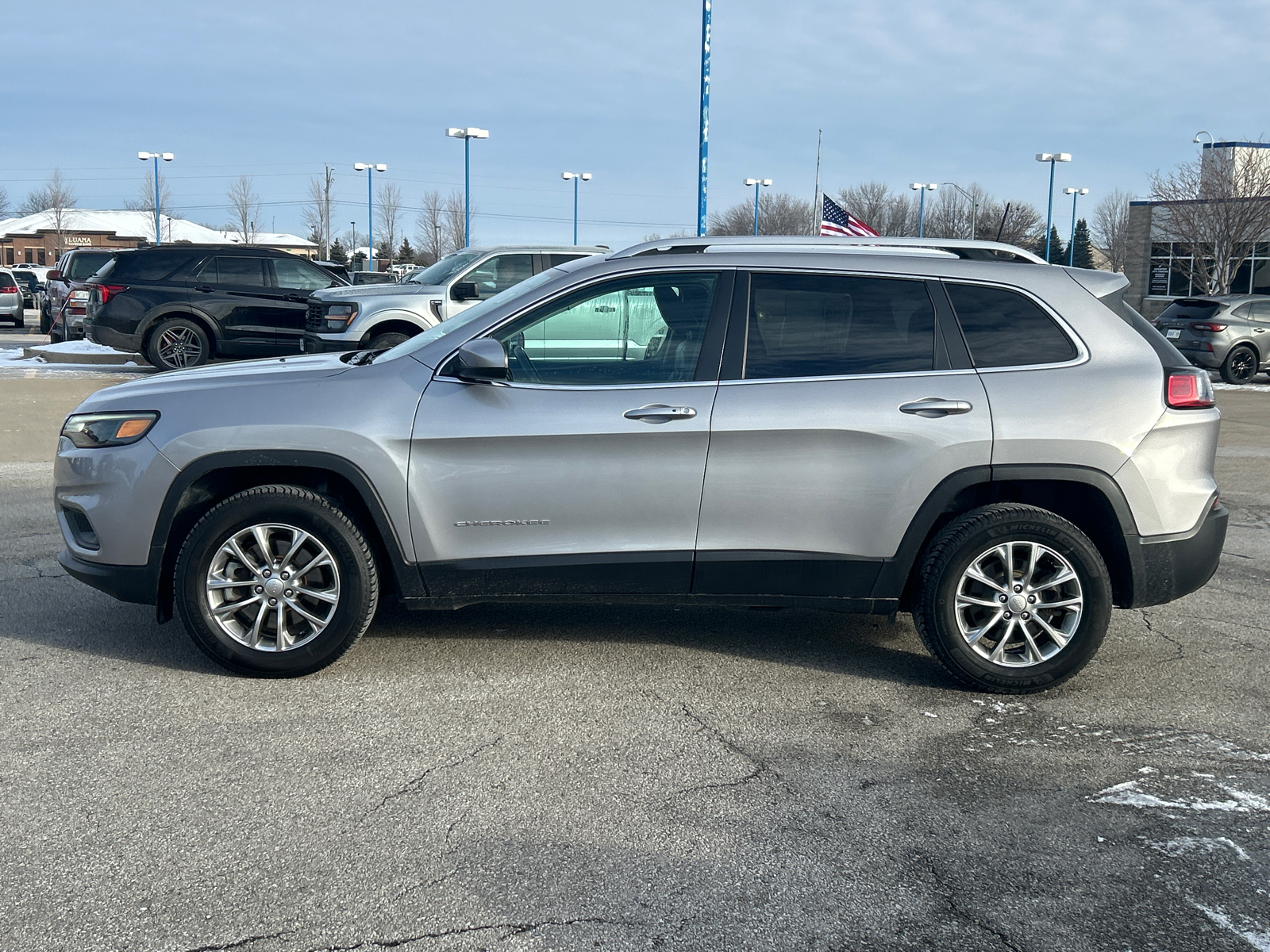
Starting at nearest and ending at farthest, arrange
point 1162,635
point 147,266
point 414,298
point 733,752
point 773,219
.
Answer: point 733,752, point 1162,635, point 414,298, point 147,266, point 773,219

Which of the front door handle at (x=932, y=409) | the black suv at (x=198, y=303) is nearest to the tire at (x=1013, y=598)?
the front door handle at (x=932, y=409)

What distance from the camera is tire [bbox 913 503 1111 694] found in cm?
470

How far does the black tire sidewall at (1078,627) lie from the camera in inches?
185

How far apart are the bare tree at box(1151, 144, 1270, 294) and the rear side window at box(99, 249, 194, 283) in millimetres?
33073

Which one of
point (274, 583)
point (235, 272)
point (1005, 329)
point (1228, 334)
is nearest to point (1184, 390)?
point (1005, 329)

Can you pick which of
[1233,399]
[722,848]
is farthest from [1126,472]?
[1233,399]

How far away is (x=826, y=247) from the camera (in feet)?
16.5

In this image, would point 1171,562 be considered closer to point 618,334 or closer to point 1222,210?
point 618,334

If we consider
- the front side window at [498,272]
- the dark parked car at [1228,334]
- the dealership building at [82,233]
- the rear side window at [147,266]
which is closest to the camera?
the front side window at [498,272]

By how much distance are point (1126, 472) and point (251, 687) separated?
360 centimetres

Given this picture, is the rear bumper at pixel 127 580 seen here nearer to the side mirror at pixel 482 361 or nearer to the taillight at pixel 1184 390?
the side mirror at pixel 482 361

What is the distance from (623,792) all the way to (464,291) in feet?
33.9

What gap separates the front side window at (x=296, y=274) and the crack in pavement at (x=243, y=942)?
14842 millimetres

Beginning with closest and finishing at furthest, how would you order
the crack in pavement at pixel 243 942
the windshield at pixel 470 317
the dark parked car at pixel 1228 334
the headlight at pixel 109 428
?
the crack in pavement at pixel 243 942
the headlight at pixel 109 428
the windshield at pixel 470 317
the dark parked car at pixel 1228 334
